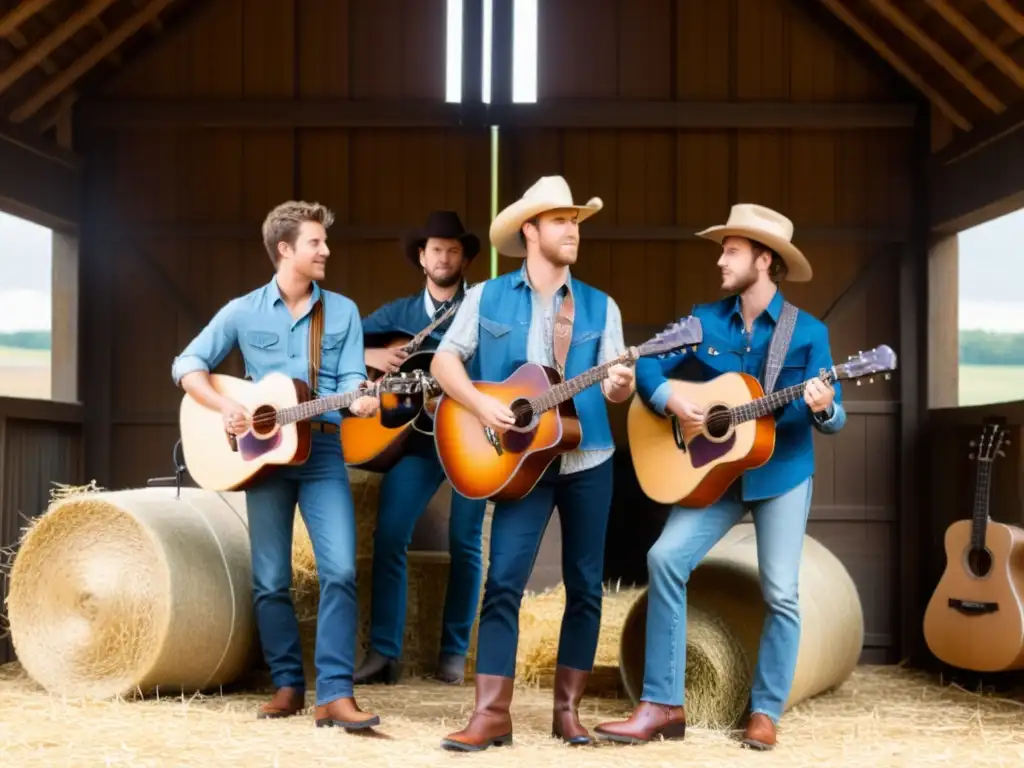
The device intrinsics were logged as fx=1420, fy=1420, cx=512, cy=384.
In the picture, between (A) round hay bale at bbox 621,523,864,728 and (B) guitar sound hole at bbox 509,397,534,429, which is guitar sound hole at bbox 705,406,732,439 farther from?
(A) round hay bale at bbox 621,523,864,728

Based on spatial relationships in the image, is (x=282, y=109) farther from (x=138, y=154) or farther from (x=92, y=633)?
(x=92, y=633)

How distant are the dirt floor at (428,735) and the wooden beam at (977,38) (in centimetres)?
311

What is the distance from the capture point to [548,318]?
17.4 feet

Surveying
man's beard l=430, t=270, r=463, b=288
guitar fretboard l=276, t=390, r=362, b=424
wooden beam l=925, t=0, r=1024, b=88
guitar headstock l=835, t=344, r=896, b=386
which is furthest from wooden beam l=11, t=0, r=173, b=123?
guitar headstock l=835, t=344, r=896, b=386

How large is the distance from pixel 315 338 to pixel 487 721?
1682 millimetres

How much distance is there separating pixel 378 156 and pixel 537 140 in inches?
38.4

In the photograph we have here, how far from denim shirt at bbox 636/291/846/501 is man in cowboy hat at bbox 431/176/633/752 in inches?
12.4

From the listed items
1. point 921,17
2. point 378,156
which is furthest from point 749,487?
point 378,156

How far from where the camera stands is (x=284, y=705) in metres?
5.69

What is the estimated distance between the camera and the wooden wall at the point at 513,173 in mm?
8547

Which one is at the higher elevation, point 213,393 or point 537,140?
point 537,140

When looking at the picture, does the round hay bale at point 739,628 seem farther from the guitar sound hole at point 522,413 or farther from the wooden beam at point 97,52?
the wooden beam at point 97,52

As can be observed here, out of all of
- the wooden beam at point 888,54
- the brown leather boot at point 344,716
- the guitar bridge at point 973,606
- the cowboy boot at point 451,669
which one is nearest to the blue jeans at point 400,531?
the cowboy boot at point 451,669

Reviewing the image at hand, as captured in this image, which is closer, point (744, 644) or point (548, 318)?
point (548, 318)
